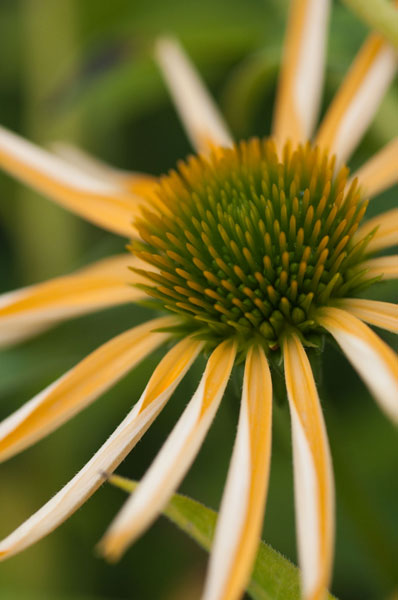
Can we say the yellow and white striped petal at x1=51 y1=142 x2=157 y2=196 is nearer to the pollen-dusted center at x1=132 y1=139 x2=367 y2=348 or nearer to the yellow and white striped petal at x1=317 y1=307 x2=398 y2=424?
the pollen-dusted center at x1=132 y1=139 x2=367 y2=348

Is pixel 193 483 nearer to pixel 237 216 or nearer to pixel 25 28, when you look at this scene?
pixel 237 216

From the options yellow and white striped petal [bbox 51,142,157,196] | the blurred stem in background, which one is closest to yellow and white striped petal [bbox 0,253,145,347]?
yellow and white striped petal [bbox 51,142,157,196]

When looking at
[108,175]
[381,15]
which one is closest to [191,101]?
[108,175]

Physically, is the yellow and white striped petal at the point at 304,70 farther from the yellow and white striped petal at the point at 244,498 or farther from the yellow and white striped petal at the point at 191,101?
the yellow and white striped petal at the point at 244,498

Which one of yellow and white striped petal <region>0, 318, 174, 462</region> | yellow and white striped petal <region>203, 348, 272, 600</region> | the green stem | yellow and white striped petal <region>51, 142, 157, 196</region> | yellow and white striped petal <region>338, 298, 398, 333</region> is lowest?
yellow and white striped petal <region>203, 348, 272, 600</region>

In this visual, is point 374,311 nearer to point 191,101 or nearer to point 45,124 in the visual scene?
point 191,101

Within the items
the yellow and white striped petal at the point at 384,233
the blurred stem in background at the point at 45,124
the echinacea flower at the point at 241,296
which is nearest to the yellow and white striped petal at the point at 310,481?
the echinacea flower at the point at 241,296

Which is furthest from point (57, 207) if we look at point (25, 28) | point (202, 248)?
point (202, 248)
